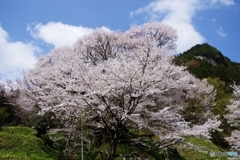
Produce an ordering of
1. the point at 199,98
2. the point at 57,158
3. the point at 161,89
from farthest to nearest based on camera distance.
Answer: the point at 199,98 < the point at 57,158 < the point at 161,89

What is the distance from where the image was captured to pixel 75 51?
64.1 feet

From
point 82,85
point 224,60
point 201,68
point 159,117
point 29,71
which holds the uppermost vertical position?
point 224,60

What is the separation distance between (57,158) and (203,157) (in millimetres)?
10466

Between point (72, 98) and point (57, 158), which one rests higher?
point (72, 98)

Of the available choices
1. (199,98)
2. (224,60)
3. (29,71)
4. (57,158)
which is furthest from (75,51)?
(224,60)

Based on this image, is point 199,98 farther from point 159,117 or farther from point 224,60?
point 224,60

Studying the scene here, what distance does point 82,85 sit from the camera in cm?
934

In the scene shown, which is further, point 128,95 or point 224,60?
point 224,60

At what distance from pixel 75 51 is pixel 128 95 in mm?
11484

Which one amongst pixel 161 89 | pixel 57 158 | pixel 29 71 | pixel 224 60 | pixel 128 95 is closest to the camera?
pixel 128 95

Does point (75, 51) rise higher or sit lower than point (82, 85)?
higher

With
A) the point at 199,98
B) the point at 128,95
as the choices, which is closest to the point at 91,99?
the point at 128,95

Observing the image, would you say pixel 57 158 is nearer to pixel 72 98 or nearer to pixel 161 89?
pixel 72 98

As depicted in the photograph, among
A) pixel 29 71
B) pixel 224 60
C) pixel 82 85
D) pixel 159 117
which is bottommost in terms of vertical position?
pixel 159 117
